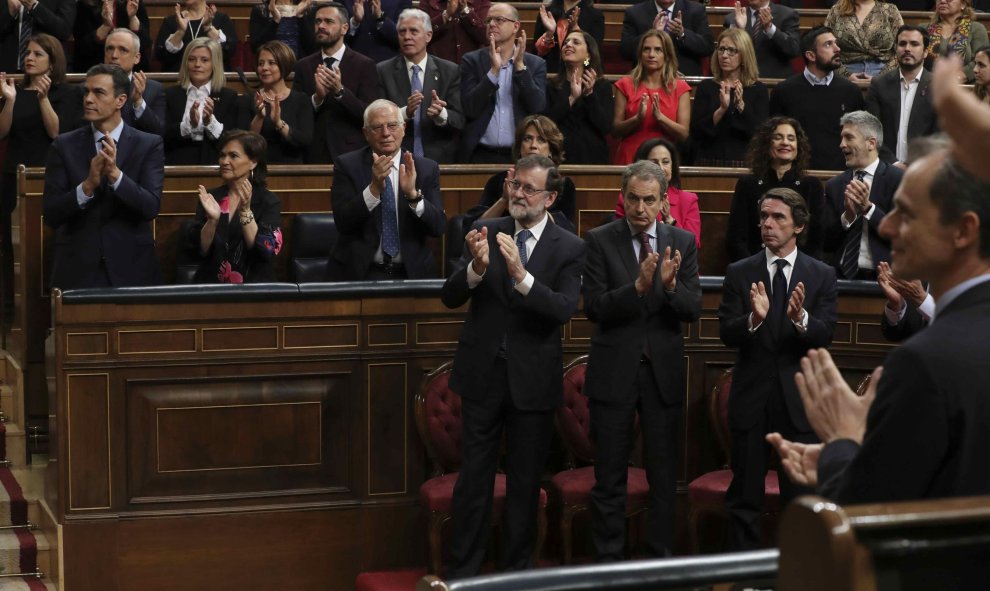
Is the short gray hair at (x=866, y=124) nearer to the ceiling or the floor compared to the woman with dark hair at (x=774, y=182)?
nearer to the ceiling

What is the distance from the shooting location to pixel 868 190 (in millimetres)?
5781

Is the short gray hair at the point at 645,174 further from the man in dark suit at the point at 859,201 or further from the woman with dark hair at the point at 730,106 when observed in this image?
the woman with dark hair at the point at 730,106

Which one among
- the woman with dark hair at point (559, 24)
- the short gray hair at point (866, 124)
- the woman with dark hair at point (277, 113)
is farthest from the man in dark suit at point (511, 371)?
the woman with dark hair at point (559, 24)

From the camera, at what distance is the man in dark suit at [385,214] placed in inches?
213

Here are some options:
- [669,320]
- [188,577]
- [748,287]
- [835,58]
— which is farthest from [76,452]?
[835,58]

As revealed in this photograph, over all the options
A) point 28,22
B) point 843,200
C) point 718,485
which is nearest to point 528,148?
point 843,200

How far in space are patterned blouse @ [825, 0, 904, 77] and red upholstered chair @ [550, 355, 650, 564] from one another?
3.35m

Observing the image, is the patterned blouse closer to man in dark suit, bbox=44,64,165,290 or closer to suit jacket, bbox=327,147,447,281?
suit jacket, bbox=327,147,447,281

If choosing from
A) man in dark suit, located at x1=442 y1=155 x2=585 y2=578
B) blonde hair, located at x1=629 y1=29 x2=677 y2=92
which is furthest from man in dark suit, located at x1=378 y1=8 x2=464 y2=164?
man in dark suit, located at x1=442 y1=155 x2=585 y2=578

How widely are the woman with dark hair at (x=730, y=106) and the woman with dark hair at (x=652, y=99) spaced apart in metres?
0.17

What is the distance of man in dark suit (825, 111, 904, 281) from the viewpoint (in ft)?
18.9

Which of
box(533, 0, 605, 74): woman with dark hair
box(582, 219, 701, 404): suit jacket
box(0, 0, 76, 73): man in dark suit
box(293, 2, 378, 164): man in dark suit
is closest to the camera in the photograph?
box(582, 219, 701, 404): suit jacket

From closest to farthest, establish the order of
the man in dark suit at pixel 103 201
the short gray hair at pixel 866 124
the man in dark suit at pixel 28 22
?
the man in dark suit at pixel 103 201
the short gray hair at pixel 866 124
the man in dark suit at pixel 28 22

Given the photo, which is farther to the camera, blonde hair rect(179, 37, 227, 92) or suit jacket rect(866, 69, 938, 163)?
suit jacket rect(866, 69, 938, 163)
